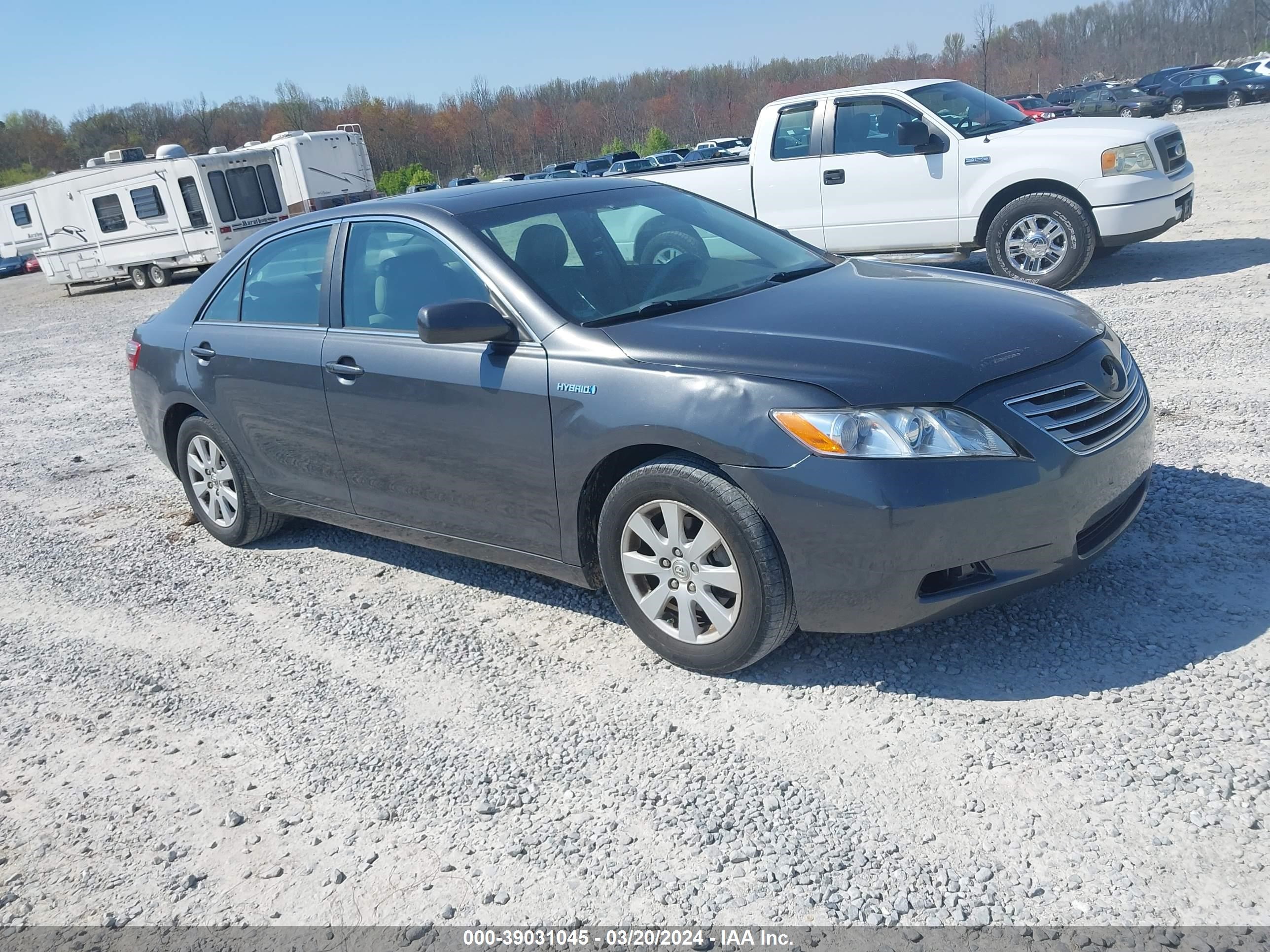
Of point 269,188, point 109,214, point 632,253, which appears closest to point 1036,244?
point 632,253

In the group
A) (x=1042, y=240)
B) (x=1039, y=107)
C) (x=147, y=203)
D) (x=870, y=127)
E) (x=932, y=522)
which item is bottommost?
(x=1042, y=240)

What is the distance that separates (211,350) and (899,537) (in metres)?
3.64

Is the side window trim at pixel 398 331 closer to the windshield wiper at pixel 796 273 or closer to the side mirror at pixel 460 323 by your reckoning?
the side mirror at pixel 460 323

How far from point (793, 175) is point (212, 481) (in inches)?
277

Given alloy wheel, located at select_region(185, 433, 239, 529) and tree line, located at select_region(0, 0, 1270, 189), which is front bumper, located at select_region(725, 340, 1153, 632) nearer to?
alloy wheel, located at select_region(185, 433, 239, 529)

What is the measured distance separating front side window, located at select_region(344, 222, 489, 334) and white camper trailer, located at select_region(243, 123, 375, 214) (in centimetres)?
2040

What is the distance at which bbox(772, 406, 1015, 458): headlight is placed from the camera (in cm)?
328

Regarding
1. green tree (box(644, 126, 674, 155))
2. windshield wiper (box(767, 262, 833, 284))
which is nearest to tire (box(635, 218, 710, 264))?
windshield wiper (box(767, 262, 833, 284))

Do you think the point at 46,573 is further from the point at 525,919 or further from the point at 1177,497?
the point at 1177,497

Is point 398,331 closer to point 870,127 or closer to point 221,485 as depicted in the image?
point 221,485

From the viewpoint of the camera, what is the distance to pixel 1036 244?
9859mm

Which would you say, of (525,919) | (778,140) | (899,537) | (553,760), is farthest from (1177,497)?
(778,140)

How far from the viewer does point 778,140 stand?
10.9 meters

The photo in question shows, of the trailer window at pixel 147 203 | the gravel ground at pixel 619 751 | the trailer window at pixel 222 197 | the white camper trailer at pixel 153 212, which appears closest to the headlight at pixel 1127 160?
the gravel ground at pixel 619 751
